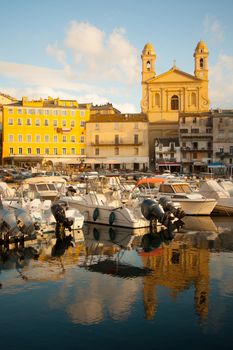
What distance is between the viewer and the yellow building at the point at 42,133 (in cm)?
7631

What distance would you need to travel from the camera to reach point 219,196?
114 feet

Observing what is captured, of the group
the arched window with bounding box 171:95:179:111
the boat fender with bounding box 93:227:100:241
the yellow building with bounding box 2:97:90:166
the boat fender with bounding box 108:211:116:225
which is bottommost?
the boat fender with bounding box 93:227:100:241

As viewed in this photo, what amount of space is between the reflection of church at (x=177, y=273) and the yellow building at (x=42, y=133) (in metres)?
56.9

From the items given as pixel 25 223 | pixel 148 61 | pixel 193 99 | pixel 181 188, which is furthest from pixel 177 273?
pixel 148 61

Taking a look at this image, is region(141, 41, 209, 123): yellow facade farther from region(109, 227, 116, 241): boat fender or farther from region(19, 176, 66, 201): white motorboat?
region(109, 227, 116, 241): boat fender

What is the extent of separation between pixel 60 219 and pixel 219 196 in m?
14.6

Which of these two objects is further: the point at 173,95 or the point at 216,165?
the point at 173,95

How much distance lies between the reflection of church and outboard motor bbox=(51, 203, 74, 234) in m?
5.91

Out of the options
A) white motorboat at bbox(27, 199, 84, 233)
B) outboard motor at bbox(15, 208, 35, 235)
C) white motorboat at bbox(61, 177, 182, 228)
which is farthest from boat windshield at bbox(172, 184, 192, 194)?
outboard motor at bbox(15, 208, 35, 235)

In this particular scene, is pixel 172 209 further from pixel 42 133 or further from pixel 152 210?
pixel 42 133

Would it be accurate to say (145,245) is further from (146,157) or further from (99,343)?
(146,157)

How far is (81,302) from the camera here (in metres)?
13.7

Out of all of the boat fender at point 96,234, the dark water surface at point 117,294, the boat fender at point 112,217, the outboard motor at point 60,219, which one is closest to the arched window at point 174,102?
the boat fender at point 112,217

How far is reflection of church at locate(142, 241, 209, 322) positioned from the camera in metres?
13.8
